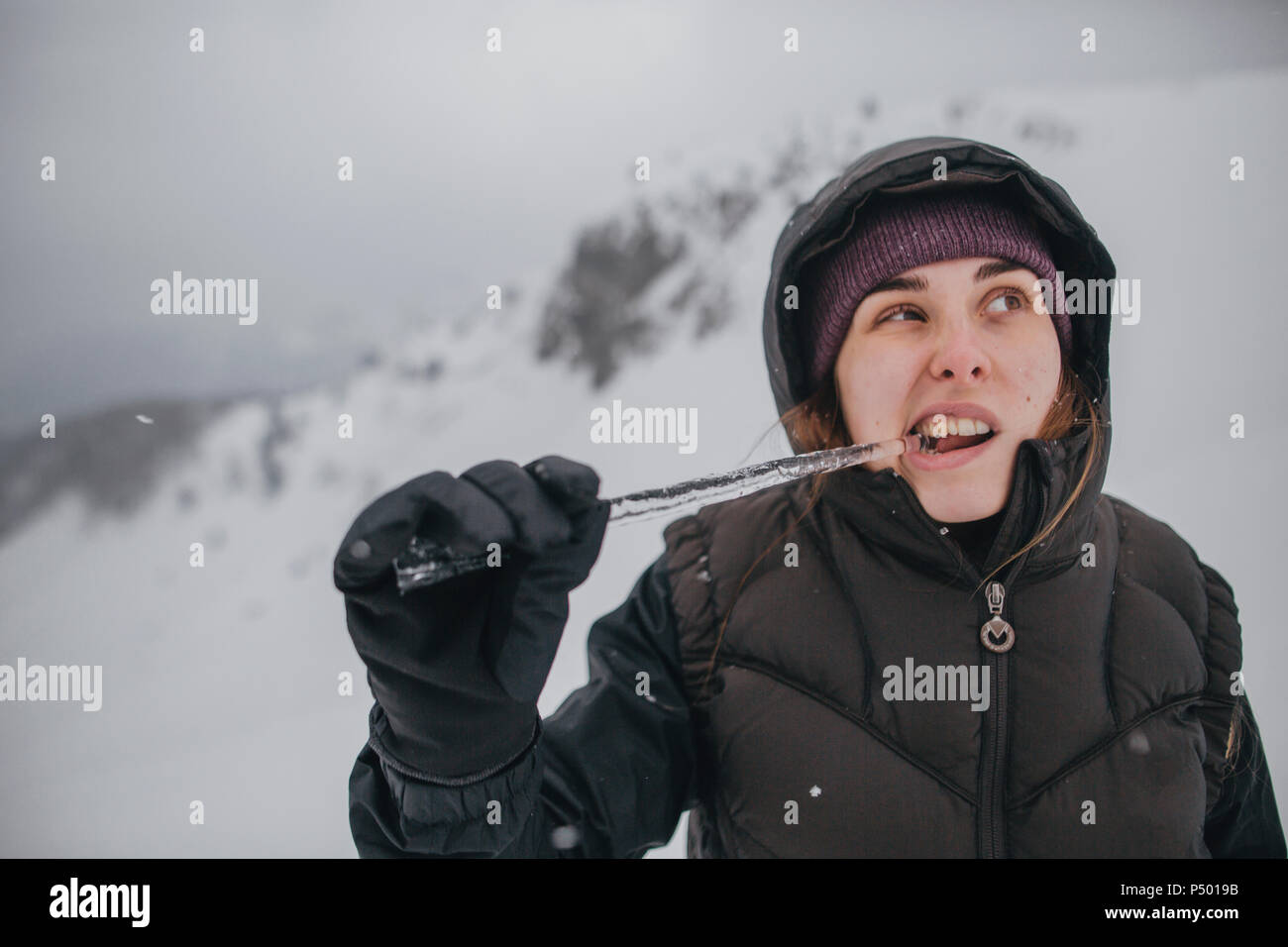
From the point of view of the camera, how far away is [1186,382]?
1.65m

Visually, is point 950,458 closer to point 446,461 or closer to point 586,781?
point 586,781

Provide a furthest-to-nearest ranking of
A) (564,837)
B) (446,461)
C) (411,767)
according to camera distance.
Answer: (446,461) → (564,837) → (411,767)

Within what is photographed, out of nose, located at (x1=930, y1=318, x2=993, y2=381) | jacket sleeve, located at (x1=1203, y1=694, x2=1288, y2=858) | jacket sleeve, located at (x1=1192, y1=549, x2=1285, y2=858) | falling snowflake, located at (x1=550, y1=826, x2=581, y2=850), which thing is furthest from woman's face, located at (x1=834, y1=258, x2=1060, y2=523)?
falling snowflake, located at (x1=550, y1=826, x2=581, y2=850)

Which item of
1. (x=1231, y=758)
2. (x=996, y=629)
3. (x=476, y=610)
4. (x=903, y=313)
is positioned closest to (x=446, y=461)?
(x=476, y=610)

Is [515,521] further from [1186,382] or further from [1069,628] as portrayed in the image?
[1186,382]

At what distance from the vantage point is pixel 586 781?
91 cm

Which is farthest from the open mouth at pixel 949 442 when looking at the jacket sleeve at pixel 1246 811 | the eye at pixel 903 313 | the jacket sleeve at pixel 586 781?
the jacket sleeve at pixel 1246 811

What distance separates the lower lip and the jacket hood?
1.7 inches

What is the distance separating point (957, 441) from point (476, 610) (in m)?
0.64
